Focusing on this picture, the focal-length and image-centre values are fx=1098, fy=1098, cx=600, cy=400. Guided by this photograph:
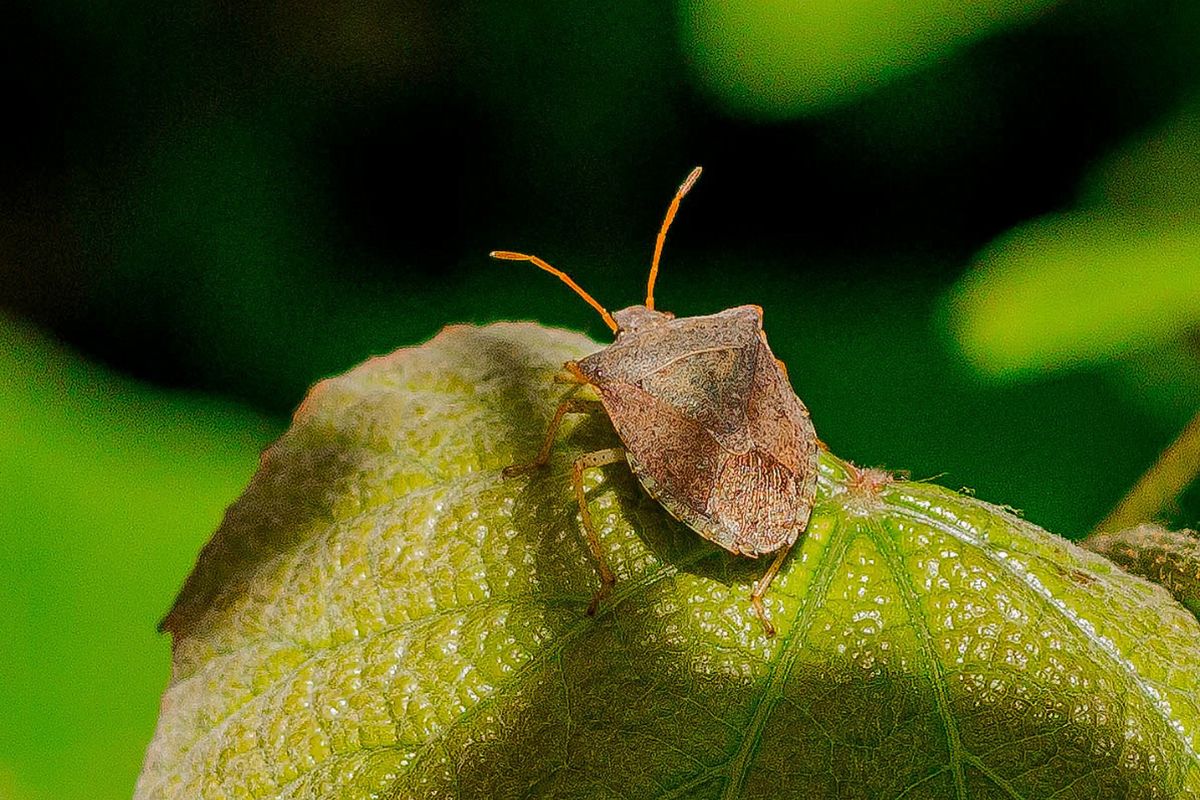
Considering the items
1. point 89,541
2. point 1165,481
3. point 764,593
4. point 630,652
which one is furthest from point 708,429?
point 89,541

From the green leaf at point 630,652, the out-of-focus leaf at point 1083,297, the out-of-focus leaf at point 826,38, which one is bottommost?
the green leaf at point 630,652

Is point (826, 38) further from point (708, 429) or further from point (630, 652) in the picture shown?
point (630, 652)

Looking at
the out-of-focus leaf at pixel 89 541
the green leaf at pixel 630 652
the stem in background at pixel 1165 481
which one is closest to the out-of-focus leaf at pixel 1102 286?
the stem in background at pixel 1165 481

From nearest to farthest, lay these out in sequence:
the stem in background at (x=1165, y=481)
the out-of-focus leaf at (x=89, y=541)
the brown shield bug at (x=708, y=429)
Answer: the brown shield bug at (x=708, y=429) → the stem in background at (x=1165, y=481) → the out-of-focus leaf at (x=89, y=541)

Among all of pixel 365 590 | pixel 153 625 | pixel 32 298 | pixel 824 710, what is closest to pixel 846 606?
pixel 824 710

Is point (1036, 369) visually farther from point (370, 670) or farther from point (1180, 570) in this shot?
point (370, 670)

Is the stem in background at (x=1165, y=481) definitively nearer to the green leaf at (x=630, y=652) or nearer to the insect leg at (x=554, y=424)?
the green leaf at (x=630, y=652)
